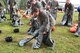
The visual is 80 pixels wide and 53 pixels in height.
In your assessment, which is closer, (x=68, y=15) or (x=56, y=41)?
(x=56, y=41)

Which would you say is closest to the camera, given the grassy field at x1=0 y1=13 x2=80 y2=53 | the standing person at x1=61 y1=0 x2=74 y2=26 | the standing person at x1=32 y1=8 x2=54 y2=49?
the standing person at x1=32 y1=8 x2=54 y2=49

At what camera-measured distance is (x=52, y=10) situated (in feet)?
48.2

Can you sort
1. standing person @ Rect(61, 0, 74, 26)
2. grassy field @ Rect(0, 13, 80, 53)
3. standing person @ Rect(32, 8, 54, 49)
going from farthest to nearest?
standing person @ Rect(61, 0, 74, 26), grassy field @ Rect(0, 13, 80, 53), standing person @ Rect(32, 8, 54, 49)

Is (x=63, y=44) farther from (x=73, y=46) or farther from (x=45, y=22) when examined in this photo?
(x=45, y=22)

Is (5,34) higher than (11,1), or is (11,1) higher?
(11,1)

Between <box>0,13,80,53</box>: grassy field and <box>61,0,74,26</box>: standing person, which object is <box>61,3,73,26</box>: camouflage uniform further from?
<box>0,13,80,53</box>: grassy field

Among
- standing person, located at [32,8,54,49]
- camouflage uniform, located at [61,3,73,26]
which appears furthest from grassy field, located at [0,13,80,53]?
camouflage uniform, located at [61,3,73,26]

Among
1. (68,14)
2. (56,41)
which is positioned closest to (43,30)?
(56,41)

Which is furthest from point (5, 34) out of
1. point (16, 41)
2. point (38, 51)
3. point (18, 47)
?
point (38, 51)

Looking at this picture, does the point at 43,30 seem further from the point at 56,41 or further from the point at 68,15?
the point at 68,15

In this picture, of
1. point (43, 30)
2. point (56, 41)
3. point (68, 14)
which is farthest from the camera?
point (68, 14)

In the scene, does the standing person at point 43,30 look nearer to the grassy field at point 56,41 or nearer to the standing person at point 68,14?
the grassy field at point 56,41

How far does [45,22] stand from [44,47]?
1101 millimetres

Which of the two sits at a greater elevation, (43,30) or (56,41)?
(43,30)
